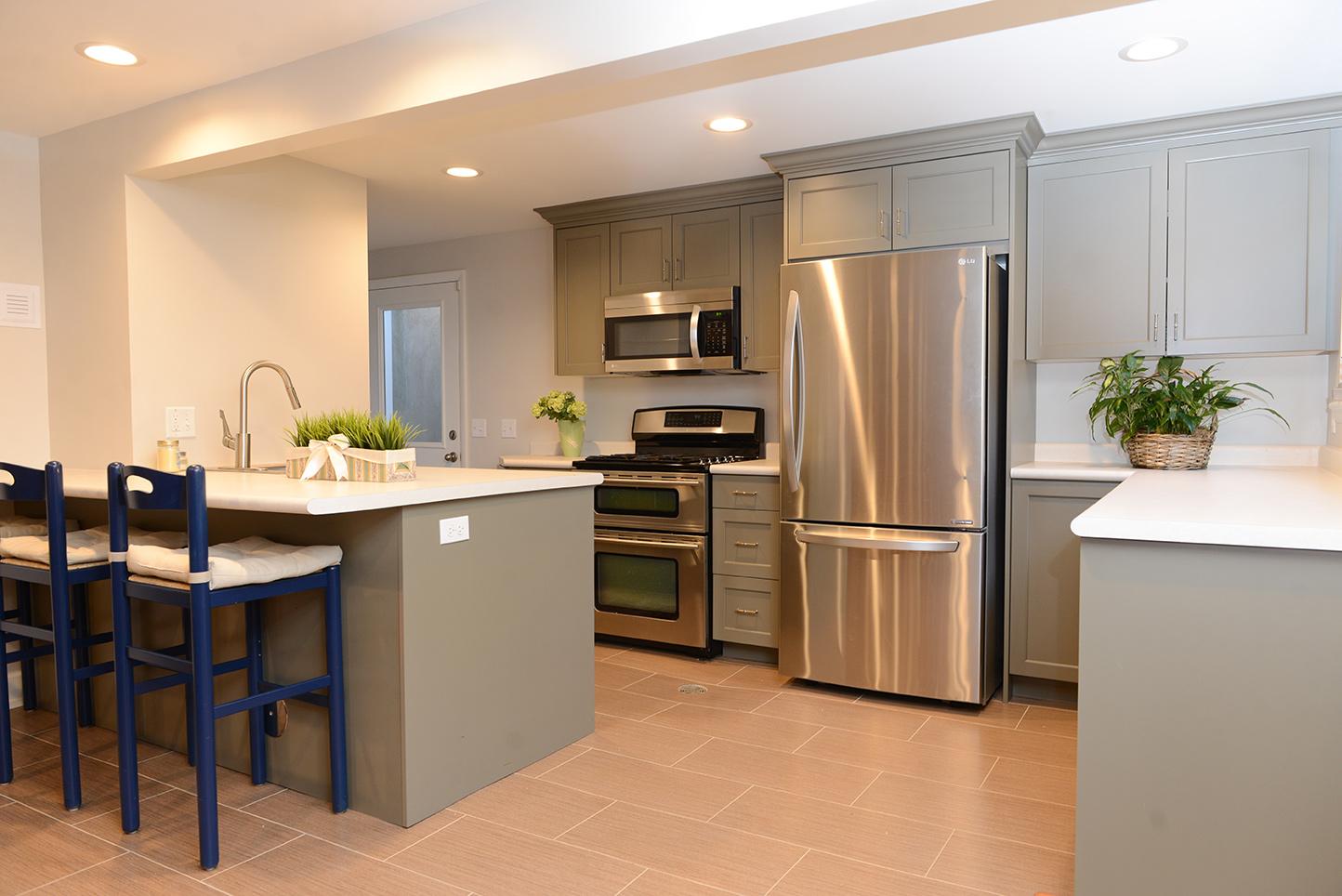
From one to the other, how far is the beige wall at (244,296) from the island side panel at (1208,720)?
10.4 ft

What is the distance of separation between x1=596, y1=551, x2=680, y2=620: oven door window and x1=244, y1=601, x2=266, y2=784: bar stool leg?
1877mm

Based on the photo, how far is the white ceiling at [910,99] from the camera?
2.54 metres

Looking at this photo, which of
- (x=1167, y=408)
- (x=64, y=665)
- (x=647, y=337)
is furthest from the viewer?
(x=647, y=337)

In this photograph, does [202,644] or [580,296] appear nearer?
[202,644]

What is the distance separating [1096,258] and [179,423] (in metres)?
3.50

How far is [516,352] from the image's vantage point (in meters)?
5.34

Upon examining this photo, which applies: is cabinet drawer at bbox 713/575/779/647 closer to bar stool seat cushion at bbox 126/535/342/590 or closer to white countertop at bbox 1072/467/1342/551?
white countertop at bbox 1072/467/1342/551

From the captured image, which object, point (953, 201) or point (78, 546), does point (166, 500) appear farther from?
point (953, 201)

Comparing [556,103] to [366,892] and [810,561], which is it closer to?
[810,561]

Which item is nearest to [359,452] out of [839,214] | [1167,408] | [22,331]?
[22,331]

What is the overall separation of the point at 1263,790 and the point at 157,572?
7.73 ft

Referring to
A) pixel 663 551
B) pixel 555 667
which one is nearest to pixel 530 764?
pixel 555 667

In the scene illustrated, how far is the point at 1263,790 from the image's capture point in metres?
1.61

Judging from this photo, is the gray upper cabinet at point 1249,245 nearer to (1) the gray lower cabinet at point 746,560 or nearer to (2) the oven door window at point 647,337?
(1) the gray lower cabinet at point 746,560
